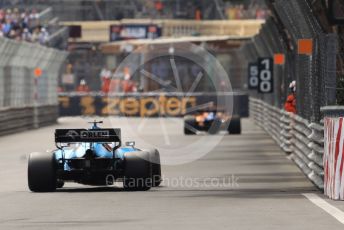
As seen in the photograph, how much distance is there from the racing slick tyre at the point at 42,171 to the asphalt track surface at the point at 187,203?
18cm

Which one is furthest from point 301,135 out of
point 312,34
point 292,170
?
point 312,34

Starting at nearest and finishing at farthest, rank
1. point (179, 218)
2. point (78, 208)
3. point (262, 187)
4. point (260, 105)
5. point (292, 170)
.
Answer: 1. point (179, 218)
2. point (78, 208)
3. point (262, 187)
4. point (292, 170)
5. point (260, 105)

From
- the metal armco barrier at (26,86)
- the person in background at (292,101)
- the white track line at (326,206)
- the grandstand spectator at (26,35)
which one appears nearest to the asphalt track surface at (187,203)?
the white track line at (326,206)

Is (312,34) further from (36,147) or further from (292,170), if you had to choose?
(36,147)

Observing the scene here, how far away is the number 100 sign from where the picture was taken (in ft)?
123

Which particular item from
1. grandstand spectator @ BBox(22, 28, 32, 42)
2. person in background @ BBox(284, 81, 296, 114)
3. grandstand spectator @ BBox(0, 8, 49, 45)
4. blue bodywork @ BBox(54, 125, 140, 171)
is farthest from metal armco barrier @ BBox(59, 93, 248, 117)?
blue bodywork @ BBox(54, 125, 140, 171)

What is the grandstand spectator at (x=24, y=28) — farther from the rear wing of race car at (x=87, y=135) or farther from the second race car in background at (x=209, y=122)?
the rear wing of race car at (x=87, y=135)

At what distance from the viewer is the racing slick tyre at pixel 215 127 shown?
4141 centimetres

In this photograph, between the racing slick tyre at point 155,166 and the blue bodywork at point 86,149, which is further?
the racing slick tyre at point 155,166

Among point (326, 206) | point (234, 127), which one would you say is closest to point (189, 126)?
point (234, 127)

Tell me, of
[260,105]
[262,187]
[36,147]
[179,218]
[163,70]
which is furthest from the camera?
[163,70]

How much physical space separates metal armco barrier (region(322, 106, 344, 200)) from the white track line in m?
0.17

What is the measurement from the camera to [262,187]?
61.3ft

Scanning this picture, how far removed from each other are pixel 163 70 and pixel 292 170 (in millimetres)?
52604
